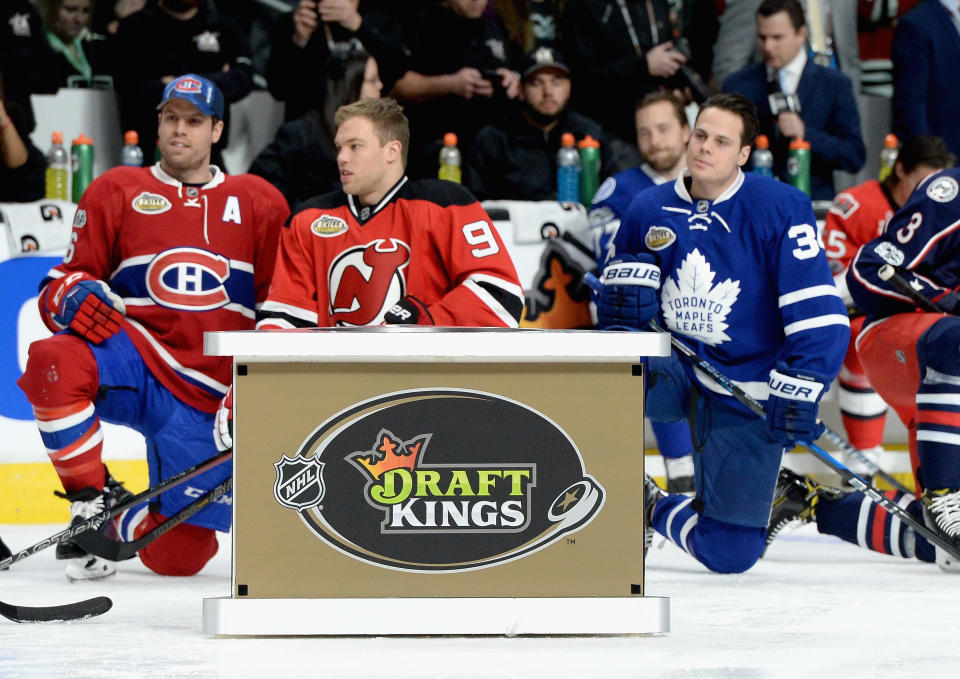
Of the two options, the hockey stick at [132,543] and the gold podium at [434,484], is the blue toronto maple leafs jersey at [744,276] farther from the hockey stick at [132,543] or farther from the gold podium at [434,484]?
the hockey stick at [132,543]

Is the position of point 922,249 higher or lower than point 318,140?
lower

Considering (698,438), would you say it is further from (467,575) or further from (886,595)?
(467,575)

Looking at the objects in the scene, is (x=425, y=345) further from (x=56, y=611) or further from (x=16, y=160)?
(x=16, y=160)

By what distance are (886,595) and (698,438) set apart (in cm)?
66

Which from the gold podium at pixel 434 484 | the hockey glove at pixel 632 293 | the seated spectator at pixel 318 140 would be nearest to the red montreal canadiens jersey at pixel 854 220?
the hockey glove at pixel 632 293

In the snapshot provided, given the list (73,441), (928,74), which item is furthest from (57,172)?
(928,74)

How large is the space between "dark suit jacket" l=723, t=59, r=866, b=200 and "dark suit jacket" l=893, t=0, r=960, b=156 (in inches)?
10.2

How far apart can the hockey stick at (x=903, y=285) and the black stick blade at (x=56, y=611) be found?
84.8 inches

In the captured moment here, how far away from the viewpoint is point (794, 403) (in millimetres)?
3010

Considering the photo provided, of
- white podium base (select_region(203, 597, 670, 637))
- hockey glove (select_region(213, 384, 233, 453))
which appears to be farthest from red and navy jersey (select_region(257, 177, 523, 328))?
white podium base (select_region(203, 597, 670, 637))

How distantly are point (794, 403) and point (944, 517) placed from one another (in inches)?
22.0

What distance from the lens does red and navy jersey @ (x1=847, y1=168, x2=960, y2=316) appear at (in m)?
3.53

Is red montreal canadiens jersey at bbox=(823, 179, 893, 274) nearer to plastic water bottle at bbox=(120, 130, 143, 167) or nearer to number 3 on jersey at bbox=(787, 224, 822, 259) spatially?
number 3 on jersey at bbox=(787, 224, 822, 259)

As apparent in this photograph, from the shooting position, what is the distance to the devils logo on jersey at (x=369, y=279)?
9.98 feet
